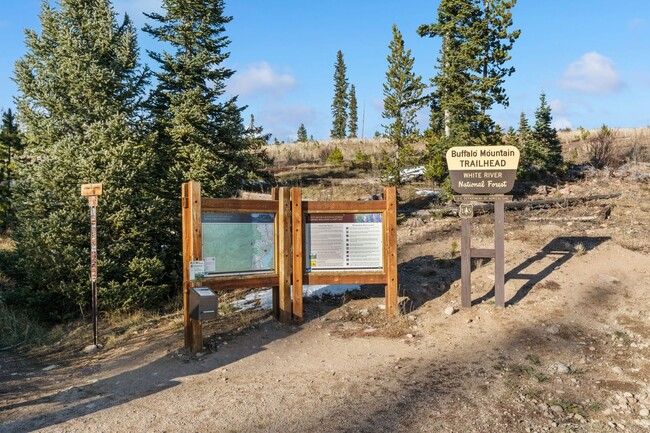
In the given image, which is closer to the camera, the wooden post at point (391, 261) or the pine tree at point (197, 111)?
the wooden post at point (391, 261)

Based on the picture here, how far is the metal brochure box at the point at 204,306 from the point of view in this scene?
6988 mm

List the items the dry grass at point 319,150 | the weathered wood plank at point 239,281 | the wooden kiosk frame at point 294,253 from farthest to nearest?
the dry grass at point 319,150 → the wooden kiosk frame at point 294,253 → the weathered wood plank at point 239,281

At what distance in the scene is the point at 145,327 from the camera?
9359 mm

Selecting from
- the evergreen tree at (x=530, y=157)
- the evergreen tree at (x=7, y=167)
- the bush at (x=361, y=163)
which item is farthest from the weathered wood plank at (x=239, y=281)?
the bush at (x=361, y=163)

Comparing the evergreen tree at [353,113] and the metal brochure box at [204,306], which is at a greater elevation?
the evergreen tree at [353,113]

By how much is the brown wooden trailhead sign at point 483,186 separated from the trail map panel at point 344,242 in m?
1.55

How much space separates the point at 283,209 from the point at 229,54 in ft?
29.7

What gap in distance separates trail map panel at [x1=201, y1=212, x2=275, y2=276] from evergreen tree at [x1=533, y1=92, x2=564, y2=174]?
21043mm


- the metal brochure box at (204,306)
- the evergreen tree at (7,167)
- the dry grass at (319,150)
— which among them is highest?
the dry grass at (319,150)

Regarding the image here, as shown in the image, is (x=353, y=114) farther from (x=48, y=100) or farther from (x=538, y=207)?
(x=48, y=100)

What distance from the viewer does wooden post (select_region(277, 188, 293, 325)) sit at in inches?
335

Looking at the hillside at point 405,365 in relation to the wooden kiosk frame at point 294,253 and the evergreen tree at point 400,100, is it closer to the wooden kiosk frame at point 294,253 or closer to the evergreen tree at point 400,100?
the wooden kiosk frame at point 294,253

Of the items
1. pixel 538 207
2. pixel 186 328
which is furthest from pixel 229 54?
pixel 538 207

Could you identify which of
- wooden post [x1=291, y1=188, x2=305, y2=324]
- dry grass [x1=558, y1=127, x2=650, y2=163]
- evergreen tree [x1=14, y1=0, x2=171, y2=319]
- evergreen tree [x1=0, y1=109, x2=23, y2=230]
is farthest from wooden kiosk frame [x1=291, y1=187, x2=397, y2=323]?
dry grass [x1=558, y1=127, x2=650, y2=163]
